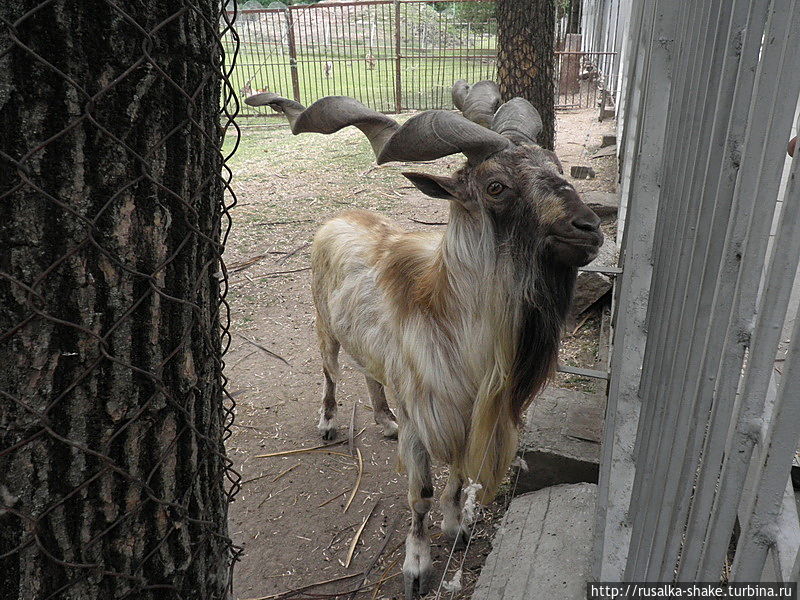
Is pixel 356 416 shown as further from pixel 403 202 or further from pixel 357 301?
pixel 403 202

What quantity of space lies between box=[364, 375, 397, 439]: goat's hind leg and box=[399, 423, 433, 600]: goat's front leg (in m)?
1.15

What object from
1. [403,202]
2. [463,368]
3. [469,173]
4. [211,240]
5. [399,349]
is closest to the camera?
[211,240]

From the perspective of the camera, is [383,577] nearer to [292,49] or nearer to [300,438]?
[300,438]

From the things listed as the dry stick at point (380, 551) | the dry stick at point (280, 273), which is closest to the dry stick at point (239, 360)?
the dry stick at point (280, 273)

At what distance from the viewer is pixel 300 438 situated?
4.72m

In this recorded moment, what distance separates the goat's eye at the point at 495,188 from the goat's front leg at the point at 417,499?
130 cm

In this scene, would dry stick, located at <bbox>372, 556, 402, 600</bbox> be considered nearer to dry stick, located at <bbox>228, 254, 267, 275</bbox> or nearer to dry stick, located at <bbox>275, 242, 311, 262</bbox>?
dry stick, located at <bbox>228, 254, 267, 275</bbox>

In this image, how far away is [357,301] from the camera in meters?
3.91

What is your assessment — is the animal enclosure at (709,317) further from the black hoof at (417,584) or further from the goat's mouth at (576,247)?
the black hoof at (417,584)

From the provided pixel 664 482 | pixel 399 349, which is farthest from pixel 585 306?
pixel 664 482

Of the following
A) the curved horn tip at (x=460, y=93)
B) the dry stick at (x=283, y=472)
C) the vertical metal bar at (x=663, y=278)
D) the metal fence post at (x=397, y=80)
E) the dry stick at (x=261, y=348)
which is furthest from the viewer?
the metal fence post at (x=397, y=80)

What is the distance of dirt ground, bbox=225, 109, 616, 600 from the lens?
355 centimetres

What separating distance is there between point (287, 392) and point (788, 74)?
4.68m

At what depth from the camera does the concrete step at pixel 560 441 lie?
3471 mm
